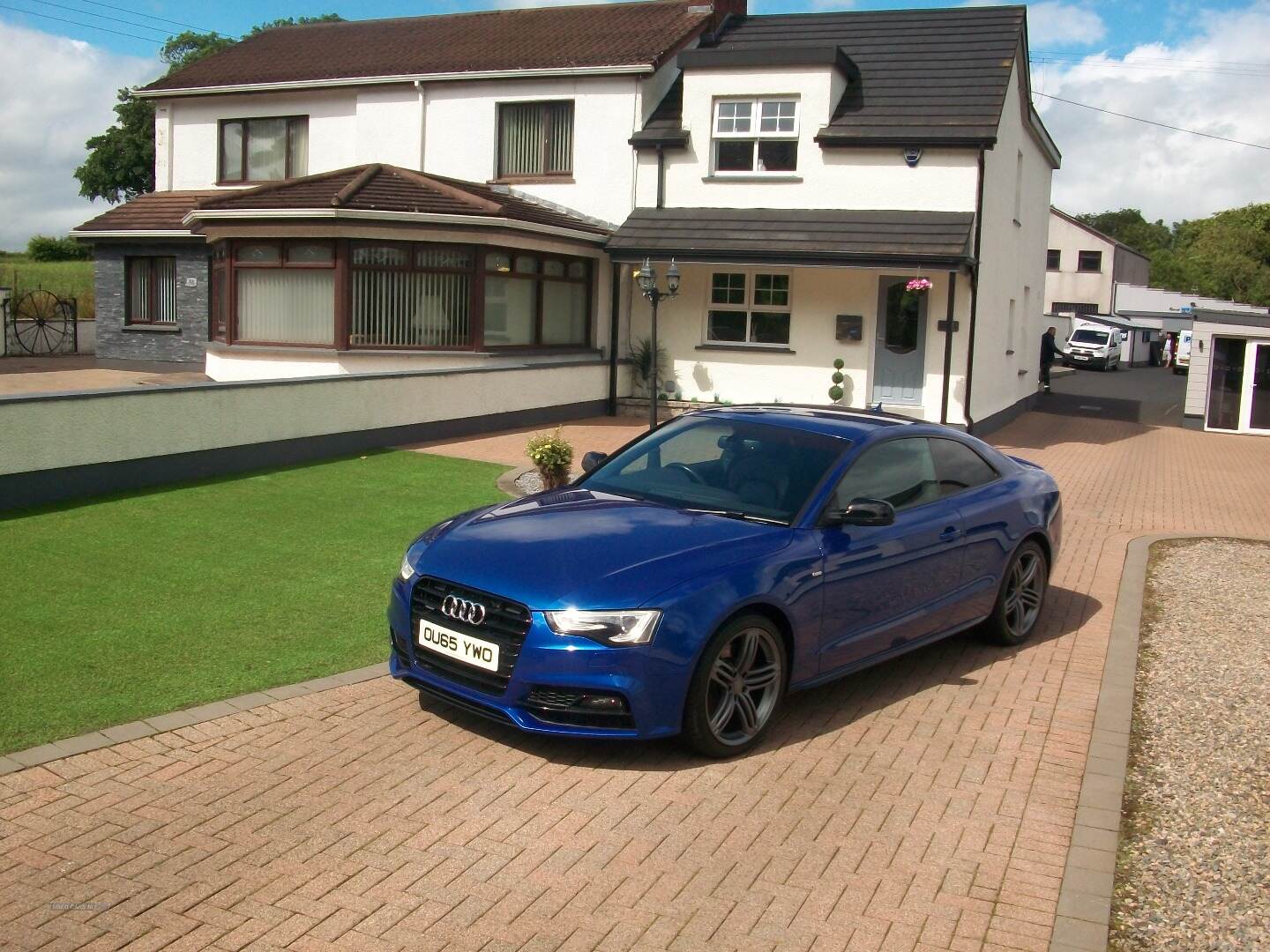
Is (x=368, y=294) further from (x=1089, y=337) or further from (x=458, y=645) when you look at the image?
(x=1089, y=337)

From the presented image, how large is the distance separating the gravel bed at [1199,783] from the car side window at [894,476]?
170 centimetres

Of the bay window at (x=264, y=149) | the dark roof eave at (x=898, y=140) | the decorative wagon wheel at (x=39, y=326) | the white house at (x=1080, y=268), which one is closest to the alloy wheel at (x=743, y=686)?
the dark roof eave at (x=898, y=140)

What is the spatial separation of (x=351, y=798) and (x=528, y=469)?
8835 millimetres

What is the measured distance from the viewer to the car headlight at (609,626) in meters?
5.20

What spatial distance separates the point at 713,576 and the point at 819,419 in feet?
6.68

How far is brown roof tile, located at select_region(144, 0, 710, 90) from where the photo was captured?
22.6 metres

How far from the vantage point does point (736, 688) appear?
18.4 ft

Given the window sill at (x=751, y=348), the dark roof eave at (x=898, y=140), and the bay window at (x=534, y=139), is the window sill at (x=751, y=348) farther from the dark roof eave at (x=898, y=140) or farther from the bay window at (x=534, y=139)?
the bay window at (x=534, y=139)

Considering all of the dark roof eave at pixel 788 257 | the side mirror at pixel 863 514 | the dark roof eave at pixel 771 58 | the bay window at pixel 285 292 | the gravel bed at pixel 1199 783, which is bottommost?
the gravel bed at pixel 1199 783

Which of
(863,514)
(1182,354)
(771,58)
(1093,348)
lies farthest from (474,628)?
(1182,354)

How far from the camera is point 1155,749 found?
605 centimetres

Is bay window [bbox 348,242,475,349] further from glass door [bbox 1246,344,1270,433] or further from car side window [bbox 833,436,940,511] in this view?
glass door [bbox 1246,344,1270,433]

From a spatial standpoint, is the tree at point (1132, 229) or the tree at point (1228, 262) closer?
the tree at point (1228, 262)

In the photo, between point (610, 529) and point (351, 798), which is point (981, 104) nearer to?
point (610, 529)
